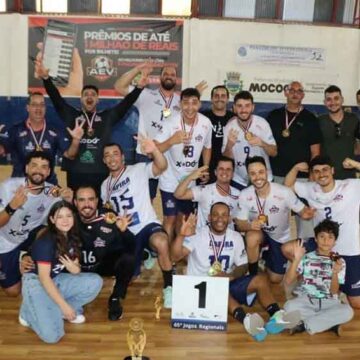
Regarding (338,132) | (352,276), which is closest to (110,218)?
(352,276)

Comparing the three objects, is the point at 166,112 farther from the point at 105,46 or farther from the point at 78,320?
the point at 105,46

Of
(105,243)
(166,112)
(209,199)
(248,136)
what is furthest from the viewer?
(166,112)

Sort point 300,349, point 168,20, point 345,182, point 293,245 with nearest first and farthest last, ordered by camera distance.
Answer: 1. point 300,349
2. point 293,245
3. point 345,182
4. point 168,20

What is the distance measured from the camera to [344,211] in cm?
452

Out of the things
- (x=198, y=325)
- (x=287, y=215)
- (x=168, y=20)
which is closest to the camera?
(x=198, y=325)

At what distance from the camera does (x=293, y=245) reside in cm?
434

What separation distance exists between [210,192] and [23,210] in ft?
5.60

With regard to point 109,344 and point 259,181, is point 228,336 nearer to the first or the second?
point 109,344

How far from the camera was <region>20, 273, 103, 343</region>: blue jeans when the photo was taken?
371 cm

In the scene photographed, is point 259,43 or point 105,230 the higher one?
point 259,43

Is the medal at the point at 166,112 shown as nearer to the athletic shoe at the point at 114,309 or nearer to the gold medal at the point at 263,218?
the gold medal at the point at 263,218

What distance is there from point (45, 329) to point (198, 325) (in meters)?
1.12

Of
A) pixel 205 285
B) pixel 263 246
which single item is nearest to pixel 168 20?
pixel 263 246

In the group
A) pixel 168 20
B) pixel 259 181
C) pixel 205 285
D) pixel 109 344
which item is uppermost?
pixel 168 20
